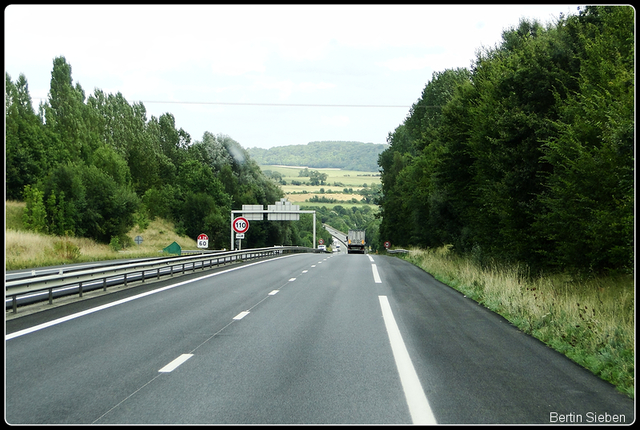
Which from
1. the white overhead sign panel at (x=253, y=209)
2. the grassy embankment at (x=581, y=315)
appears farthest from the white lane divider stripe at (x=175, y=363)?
the white overhead sign panel at (x=253, y=209)

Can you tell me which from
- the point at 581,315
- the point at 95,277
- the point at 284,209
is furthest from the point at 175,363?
the point at 284,209

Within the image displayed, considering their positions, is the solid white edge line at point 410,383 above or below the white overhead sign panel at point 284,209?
below

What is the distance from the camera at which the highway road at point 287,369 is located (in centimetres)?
556

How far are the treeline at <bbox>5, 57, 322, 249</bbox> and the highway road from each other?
148 ft

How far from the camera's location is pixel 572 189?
48.2ft

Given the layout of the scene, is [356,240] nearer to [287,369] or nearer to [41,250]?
[41,250]

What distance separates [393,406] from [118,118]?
328ft

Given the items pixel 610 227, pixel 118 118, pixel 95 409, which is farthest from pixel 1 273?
pixel 118 118

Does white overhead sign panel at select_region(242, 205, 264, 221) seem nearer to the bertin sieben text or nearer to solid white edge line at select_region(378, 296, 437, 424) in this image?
solid white edge line at select_region(378, 296, 437, 424)

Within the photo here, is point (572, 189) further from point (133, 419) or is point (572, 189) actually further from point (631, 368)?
point (133, 419)

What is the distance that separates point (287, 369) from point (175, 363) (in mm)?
1517

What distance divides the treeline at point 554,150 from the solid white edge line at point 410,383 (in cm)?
548

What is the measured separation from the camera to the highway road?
5.56m

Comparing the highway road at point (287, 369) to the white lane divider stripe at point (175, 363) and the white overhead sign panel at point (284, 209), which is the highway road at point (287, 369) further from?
the white overhead sign panel at point (284, 209)
